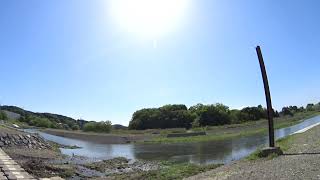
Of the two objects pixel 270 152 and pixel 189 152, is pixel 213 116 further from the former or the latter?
pixel 270 152

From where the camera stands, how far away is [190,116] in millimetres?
143375

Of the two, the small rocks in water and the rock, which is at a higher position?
the small rocks in water

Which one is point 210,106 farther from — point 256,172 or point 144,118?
point 256,172

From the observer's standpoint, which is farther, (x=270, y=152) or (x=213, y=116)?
(x=213, y=116)

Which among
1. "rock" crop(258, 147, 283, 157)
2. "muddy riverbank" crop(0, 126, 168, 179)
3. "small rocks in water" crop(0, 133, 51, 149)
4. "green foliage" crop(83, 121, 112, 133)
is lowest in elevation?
"muddy riverbank" crop(0, 126, 168, 179)

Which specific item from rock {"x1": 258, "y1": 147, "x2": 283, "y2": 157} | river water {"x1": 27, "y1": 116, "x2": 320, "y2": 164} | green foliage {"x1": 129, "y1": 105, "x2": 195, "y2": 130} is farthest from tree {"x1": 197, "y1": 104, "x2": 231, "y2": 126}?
rock {"x1": 258, "y1": 147, "x2": 283, "y2": 157}

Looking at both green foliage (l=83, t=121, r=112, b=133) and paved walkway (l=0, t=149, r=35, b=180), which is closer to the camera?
paved walkway (l=0, t=149, r=35, b=180)

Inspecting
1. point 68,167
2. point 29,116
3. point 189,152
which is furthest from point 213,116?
point 68,167

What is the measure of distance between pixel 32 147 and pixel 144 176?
66.1 ft

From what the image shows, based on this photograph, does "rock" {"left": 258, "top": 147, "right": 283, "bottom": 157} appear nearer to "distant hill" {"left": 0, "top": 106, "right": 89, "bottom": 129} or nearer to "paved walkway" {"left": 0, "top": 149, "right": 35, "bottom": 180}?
"paved walkway" {"left": 0, "top": 149, "right": 35, "bottom": 180}

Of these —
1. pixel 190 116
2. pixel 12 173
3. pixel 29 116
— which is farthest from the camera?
pixel 190 116

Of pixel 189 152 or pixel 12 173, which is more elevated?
pixel 189 152

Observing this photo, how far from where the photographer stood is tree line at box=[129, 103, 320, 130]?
13788cm

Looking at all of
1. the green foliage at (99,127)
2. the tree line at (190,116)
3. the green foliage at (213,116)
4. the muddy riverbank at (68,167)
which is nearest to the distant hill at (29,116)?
the green foliage at (99,127)
